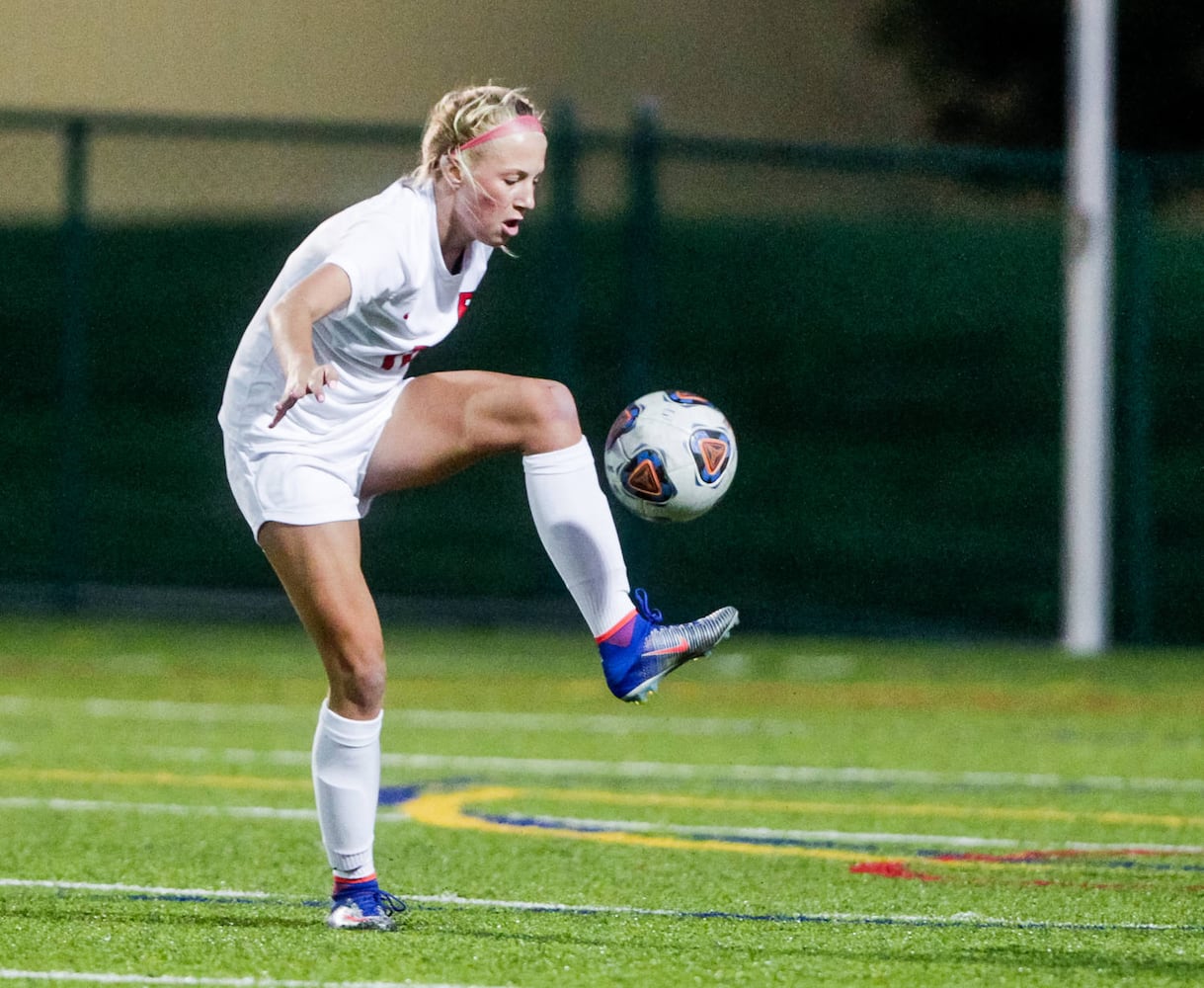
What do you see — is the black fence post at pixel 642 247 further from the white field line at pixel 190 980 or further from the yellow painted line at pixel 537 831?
the white field line at pixel 190 980

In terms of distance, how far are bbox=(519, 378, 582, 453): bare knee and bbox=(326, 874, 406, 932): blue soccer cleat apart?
121 cm

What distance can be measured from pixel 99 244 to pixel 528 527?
12.4 ft

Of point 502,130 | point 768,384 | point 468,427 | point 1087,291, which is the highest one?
→ point 1087,291

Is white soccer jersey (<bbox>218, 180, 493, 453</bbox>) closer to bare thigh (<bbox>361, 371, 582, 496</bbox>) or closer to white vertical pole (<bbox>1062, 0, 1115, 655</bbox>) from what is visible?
bare thigh (<bbox>361, 371, 582, 496</bbox>)

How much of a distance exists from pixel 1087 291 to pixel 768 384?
260cm

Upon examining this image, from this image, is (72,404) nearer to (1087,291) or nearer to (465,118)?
(1087,291)

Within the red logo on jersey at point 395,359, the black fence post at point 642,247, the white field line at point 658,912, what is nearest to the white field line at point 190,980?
the white field line at point 658,912

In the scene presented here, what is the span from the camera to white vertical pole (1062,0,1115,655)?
47.1ft

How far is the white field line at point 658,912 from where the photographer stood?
6.26 meters

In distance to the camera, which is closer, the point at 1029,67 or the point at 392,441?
the point at 392,441

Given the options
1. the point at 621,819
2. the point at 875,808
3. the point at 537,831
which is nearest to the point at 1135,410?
the point at 875,808

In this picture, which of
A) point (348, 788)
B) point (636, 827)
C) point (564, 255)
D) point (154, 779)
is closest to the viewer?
point (348, 788)

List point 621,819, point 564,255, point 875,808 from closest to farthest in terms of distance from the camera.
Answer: point 621,819
point 875,808
point 564,255

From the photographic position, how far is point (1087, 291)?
14375 mm
